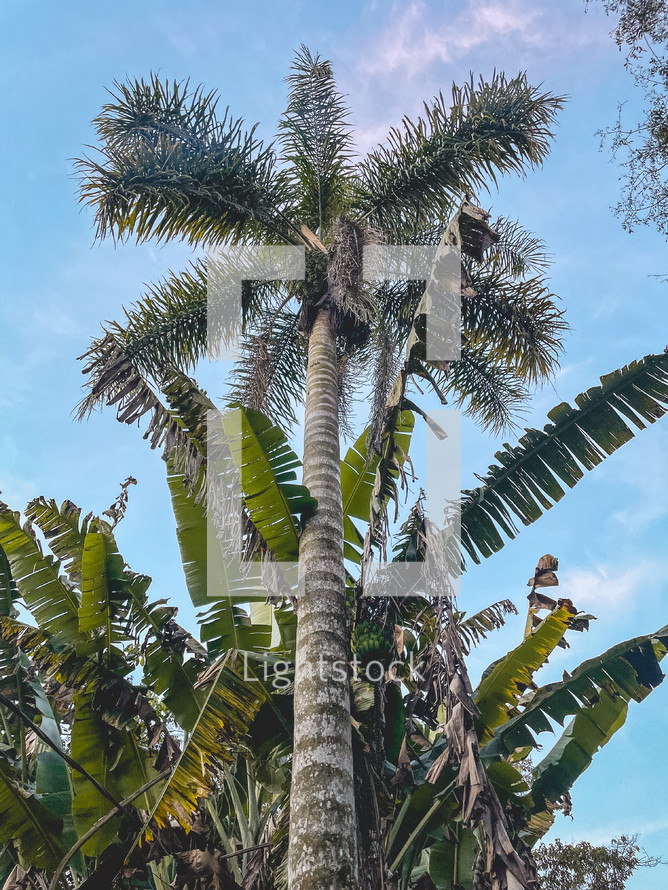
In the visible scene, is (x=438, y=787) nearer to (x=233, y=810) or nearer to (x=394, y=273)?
(x=233, y=810)

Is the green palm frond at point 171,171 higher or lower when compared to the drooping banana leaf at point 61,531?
higher

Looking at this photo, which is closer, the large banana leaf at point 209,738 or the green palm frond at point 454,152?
the large banana leaf at point 209,738

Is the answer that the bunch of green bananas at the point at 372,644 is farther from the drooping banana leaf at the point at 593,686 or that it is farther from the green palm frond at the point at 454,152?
the green palm frond at the point at 454,152

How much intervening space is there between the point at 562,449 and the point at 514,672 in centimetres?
245

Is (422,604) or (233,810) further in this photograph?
(233,810)

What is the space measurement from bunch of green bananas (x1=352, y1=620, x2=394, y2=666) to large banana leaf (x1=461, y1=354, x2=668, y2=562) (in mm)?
1790

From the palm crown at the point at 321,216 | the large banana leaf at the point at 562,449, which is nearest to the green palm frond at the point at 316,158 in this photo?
the palm crown at the point at 321,216

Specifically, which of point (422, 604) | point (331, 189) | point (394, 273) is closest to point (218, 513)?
point (422, 604)

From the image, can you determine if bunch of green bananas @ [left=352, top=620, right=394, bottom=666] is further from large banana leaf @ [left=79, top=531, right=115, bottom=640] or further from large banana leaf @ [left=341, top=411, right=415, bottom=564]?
large banana leaf @ [left=79, top=531, right=115, bottom=640]

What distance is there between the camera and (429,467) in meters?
7.62

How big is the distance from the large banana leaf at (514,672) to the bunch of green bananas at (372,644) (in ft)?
3.59

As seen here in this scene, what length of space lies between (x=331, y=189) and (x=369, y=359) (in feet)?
7.79

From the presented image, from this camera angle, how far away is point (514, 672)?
6438 mm

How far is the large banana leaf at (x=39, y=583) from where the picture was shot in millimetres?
6504
